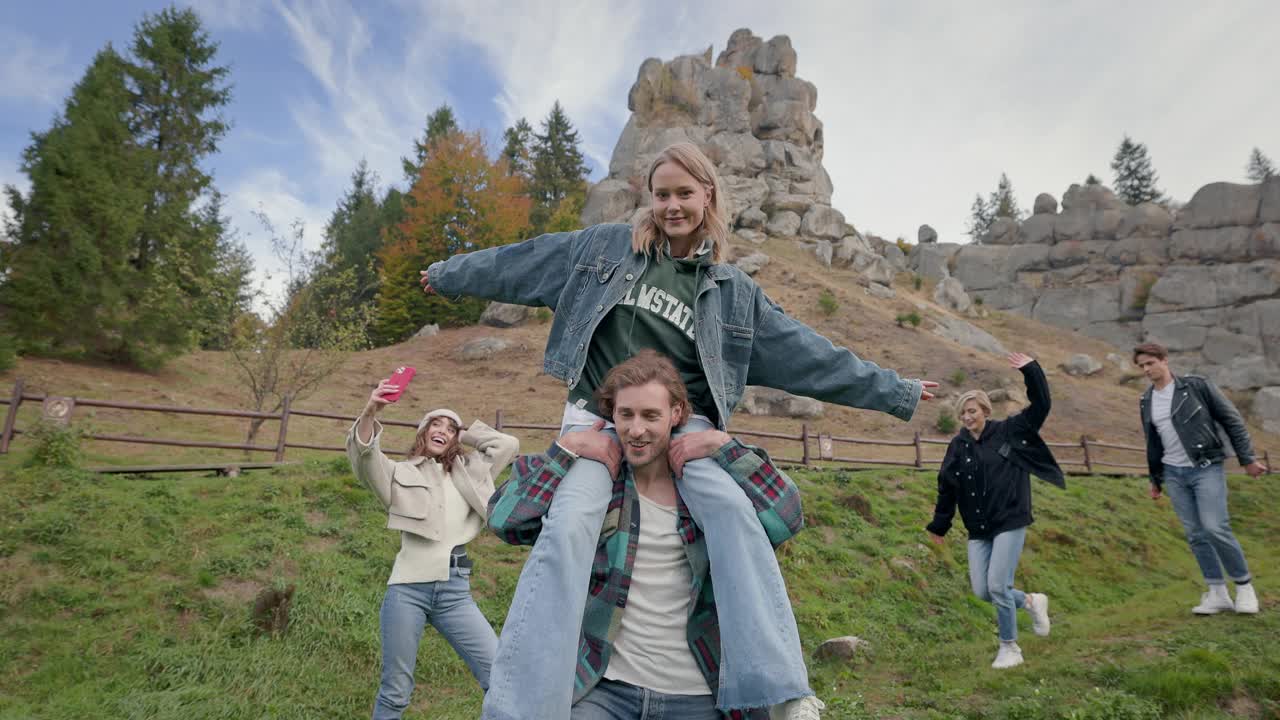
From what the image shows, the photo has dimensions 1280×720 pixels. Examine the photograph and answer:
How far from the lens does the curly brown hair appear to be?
1977 millimetres

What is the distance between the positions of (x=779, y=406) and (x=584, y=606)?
2158cm

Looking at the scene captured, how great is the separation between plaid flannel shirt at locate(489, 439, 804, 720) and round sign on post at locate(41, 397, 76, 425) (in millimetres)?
10354

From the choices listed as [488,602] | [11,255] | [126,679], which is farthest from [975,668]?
[11,255]

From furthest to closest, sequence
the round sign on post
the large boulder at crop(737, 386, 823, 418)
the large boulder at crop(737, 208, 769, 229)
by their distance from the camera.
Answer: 1. the large boulder at crop(737, 208, 769, 229)
2. the large boulder at crop(737, 386, 823, 418)
3. the round sign on post

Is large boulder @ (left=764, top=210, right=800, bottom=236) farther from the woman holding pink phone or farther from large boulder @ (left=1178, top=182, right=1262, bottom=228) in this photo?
the woman holding pink phone

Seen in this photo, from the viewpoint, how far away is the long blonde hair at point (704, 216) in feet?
7.58

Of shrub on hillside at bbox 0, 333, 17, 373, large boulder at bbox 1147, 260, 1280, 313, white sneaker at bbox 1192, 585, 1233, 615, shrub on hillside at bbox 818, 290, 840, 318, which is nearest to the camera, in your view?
white sneaker at bbox 1192, 585, 1233, 615

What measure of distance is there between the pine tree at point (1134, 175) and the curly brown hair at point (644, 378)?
68159mm

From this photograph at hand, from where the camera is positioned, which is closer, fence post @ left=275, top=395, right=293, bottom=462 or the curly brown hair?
the curly brown hair

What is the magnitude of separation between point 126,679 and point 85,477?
4.37 meters

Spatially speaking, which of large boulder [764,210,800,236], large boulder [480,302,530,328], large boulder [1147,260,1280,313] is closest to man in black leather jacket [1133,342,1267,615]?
large boulder [480,302,530,328]

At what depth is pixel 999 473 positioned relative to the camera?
554cm

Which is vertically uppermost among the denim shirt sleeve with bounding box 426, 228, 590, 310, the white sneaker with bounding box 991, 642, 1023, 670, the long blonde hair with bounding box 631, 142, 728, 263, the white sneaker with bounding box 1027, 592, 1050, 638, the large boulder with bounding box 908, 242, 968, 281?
the large boulder with bounding box 908, 242, 968, 281

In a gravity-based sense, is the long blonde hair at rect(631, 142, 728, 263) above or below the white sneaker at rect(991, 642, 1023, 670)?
above
